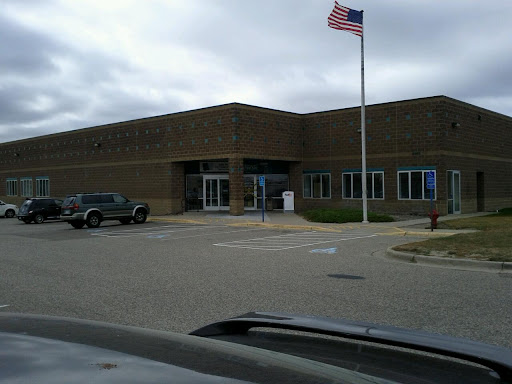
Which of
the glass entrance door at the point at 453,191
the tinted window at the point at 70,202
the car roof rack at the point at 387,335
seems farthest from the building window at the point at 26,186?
the car roof rack at the point at 387,335

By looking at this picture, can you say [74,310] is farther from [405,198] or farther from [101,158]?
[101,158]

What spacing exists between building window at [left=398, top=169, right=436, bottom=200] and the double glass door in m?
12.1

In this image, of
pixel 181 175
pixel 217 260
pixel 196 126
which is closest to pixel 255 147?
pixel 196 126

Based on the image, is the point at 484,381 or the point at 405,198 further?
the point at 405,198

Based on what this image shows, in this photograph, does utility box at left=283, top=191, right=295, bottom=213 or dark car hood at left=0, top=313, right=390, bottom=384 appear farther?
utility box at left=283, top=191, right=295, bottom=213

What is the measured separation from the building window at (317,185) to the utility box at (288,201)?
5.70 ft

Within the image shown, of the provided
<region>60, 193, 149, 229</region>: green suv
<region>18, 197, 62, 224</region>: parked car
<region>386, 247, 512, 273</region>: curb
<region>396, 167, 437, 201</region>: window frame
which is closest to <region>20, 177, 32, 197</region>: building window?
<region>18, 197, 62, 224</region>: parked car

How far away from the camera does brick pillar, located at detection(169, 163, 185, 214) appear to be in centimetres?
3294

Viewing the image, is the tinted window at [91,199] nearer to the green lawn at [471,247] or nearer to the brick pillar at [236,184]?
the brick pillar at [236,184]

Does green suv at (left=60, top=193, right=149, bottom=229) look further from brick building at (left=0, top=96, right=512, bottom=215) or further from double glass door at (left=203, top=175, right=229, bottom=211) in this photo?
double glass door at (left=203, top=175, right=229, bottom=211)

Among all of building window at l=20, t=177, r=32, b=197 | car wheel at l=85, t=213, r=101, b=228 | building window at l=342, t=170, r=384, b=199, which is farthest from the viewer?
building window at l=20, t=177, r=32, b=197

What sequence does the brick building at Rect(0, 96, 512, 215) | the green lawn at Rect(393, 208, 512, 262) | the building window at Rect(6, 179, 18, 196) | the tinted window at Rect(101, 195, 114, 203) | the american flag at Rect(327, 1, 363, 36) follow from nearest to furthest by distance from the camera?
1. the green lawn at Rect(393, 208, 512, 262)
2. the american flag at Rect(327, 1, 363, 36)
3. the tinted window at Rect(101, 195, 114, 203)
4. the brick building at Rect(0, 96, 512, 215)
5. the building window at Rect(6, 179, 18, 196)

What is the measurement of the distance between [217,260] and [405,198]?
59.6ft

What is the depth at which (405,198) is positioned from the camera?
1109 inches
